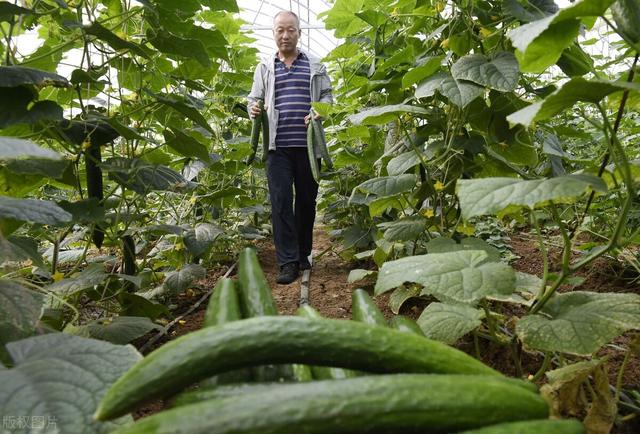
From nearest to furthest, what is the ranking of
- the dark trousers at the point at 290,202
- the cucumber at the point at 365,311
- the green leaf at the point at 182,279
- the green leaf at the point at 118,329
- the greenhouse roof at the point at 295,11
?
the cucumber at the point at 365,311
the green leaf at the point at 118,329
the green leaf at the point at 182,279
the dark trousers at the point at 290,202
the greenhouse roof at the point at 295,11

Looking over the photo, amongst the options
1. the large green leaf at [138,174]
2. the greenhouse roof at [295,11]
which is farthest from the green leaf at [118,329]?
the greenhouse roof at [295,11]

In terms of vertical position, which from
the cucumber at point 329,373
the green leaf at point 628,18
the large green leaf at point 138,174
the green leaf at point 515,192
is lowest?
the cucumber at point 329,373

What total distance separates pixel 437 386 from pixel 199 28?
213 centimetres

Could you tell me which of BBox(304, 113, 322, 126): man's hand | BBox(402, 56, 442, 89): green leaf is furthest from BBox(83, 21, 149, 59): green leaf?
BBox(304, 113, 322, 126): man's hand

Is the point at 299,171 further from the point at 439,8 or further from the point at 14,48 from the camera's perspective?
the point at 14,48

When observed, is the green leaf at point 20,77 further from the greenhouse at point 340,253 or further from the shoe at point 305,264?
the shoe at point 305,264

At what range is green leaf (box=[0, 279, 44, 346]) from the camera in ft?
3.53

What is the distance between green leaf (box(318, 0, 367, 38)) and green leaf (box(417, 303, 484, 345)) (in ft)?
7.13

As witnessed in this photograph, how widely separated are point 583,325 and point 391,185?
1125mm

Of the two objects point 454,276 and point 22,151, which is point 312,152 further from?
point 22,151

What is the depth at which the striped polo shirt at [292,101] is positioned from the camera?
399cm

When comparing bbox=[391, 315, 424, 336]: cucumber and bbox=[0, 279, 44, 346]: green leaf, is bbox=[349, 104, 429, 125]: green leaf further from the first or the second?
bbox=[0, 279, 44, 346]: green leaf

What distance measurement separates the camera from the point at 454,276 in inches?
48.0

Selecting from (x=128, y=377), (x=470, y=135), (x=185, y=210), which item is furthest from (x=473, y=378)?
(x=185, y=210)
